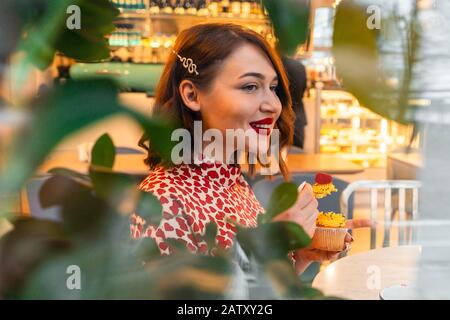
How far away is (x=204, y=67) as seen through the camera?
33.0 inches

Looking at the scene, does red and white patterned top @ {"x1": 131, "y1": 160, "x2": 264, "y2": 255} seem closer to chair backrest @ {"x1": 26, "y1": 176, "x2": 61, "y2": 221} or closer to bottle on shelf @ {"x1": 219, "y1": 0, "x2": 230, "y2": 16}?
chair backrest @ {"x1": 26, "y1": 176, "x2": 61, "y2": 221}

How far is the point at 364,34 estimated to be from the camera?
791 mm

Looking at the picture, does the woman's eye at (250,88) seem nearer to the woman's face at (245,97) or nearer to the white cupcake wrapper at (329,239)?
the woman's face at (245,97)

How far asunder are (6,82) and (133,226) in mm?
239

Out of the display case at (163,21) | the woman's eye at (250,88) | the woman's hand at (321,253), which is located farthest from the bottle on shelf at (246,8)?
the woman's hand at (321,253)

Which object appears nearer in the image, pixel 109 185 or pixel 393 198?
pixel 109 185

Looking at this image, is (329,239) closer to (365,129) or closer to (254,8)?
(365,129)

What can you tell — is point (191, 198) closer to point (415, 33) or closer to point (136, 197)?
point (136, 197)

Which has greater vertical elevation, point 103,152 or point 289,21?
point 289,21

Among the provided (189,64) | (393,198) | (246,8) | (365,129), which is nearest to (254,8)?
(246,8)

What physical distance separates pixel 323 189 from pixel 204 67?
263mm

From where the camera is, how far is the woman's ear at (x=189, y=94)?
829 millimetres

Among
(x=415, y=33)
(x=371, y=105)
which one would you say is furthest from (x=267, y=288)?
(x=415, y=33)

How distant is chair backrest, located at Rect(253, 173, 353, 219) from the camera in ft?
2.70
